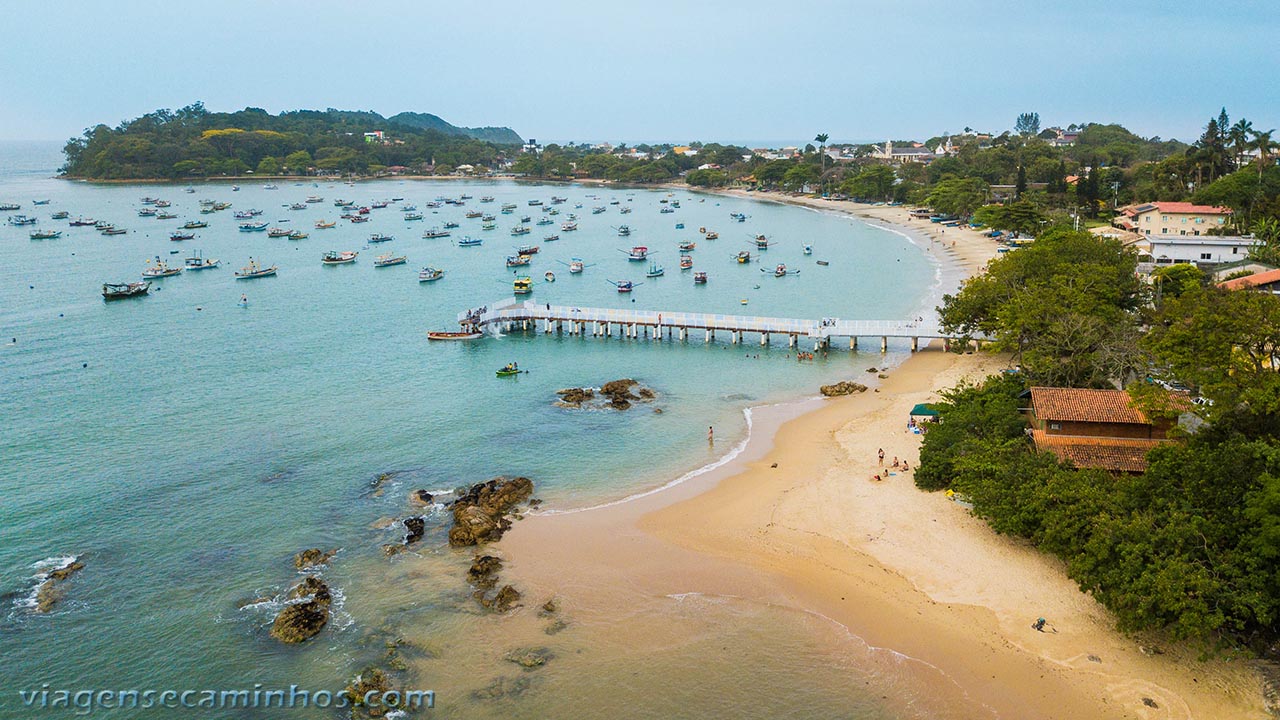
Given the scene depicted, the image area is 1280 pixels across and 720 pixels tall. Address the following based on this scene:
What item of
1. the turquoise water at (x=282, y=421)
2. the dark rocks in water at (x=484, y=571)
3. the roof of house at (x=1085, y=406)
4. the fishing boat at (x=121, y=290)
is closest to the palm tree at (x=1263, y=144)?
the turquoise water at (x=282, y=421)

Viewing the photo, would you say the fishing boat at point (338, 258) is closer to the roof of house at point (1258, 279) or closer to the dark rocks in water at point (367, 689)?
the dark rocks in water at point (367, 689)

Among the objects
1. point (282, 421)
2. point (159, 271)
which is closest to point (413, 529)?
point (282, 421)

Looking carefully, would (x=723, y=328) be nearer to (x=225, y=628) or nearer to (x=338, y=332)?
(x=338, y=332)

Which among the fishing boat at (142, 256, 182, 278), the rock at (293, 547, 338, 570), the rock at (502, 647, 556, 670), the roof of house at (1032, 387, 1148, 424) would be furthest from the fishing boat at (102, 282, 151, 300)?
the roof of house at (1032, 387, 1148, 424)

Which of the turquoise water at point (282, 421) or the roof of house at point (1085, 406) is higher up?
the roof of house at point (1085, 406)

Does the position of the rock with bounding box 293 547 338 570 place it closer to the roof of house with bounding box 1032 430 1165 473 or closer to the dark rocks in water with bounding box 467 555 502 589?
the dark rocks in water with bounding box 467 555 502 589
